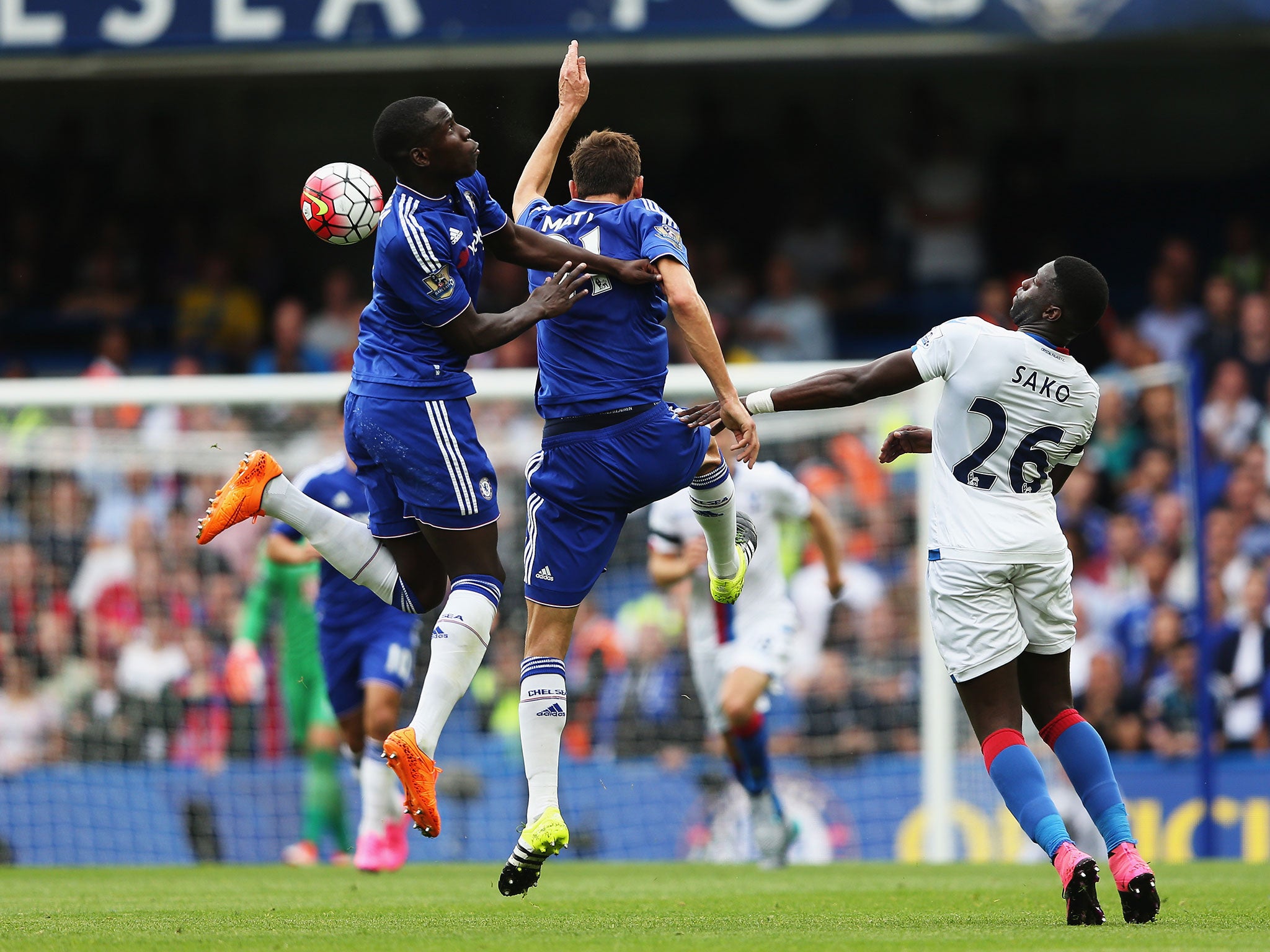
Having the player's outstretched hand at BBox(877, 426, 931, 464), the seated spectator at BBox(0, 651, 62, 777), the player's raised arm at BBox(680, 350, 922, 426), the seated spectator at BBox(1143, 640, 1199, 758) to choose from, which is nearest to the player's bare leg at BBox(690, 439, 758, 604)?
the player's raised arm at BBox(680, 350, 922, 426)

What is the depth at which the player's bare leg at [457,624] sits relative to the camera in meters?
6.62

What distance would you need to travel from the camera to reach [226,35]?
47.0ft

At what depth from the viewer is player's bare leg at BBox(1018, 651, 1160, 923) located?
6.00 m

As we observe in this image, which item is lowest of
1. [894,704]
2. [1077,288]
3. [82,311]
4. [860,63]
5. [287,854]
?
[287,854]

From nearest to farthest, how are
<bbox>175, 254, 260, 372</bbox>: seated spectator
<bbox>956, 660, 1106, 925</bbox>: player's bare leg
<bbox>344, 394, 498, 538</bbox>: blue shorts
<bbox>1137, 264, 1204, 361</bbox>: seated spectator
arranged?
<bbox>956, 660, 1106, 925</bbox>: player's bare leg, <bbox>344, 394, 498, 538</bbox>: blue shorts, <bbox>1137, 264, 1204, 361</bbox>: seated spectator, <bbox>175, 254, 260, 372</bbox>: seated spectator

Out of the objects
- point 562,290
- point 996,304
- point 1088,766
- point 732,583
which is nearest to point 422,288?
point 562,290

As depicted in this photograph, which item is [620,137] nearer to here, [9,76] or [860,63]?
[860,63]

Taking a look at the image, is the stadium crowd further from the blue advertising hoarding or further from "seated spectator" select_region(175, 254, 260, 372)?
"seated spectator" select_region(175, 254, 260, 372)

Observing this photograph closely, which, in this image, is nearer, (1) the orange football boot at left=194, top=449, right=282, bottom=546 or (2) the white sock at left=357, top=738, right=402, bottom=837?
(1) the orange football boot at left=194, top=449, right=282, bottom=546

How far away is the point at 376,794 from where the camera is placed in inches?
381

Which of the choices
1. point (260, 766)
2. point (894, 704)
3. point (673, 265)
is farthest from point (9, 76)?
point (673, 265)

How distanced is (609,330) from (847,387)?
1.07m

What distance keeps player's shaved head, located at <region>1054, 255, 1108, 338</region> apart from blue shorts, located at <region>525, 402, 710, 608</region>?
1.51m

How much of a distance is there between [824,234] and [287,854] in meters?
8.47
